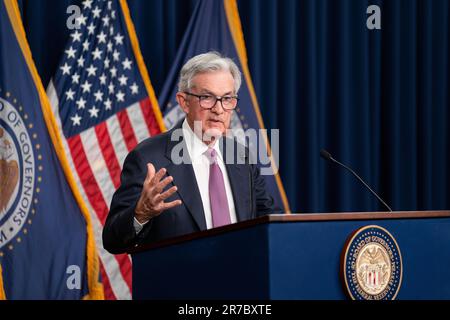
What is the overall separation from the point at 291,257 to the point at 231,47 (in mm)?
3071

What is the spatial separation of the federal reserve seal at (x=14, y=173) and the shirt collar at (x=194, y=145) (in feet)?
5.23

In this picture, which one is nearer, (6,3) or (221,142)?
(221,142)

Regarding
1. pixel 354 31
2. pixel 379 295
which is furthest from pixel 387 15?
pixel 379 295

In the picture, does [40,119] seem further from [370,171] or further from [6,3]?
[370,171]

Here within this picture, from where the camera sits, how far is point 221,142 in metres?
2.85

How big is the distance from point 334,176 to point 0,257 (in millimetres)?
2518

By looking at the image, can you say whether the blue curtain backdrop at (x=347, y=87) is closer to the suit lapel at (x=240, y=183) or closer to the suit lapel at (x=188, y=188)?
the suit lapel at (x=240, y=183)

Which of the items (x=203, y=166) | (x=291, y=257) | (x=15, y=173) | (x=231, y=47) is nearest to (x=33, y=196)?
(x=15, y=173)

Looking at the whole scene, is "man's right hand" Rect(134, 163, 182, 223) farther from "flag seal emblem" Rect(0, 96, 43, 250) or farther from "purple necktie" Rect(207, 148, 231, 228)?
"flag seal emblem" Rect(0, 96, 43, 250)

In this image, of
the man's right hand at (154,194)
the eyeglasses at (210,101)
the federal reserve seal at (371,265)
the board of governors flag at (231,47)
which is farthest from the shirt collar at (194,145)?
the board of governors flag at (231,47)

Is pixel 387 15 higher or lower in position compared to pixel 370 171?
higher

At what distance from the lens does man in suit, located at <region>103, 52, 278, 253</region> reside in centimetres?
245

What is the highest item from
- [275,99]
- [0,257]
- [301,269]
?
[275,99]

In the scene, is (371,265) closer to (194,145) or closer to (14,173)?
(194,145)
